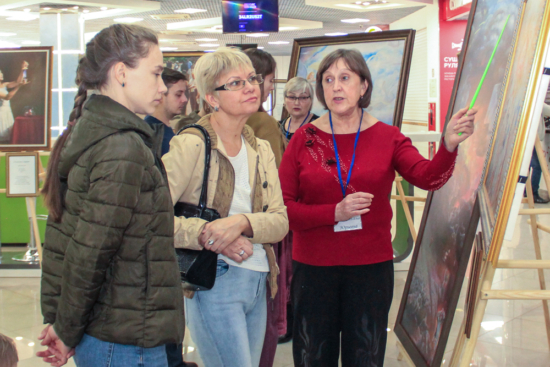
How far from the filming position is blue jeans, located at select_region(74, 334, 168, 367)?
1265 millimetres

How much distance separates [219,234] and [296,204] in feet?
1.60

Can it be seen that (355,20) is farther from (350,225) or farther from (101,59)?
(101,59)

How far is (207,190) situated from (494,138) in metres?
0.94

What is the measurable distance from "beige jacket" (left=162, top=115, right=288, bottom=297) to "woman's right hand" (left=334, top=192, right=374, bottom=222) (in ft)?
0.65

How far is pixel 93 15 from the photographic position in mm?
12242

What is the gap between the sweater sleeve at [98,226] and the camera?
117 cm

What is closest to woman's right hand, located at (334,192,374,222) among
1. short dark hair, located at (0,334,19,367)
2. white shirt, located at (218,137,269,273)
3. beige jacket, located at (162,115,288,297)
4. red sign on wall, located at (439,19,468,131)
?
beige jacket, located at (162,115,288,297)

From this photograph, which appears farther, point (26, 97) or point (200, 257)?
point (26, 97)

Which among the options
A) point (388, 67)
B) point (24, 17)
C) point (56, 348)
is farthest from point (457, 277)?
point (24, 17)

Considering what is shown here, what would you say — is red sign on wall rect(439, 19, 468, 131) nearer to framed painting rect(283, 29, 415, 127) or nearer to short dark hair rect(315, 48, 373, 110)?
Result: framed painting rect(283, 29, 415, 127)

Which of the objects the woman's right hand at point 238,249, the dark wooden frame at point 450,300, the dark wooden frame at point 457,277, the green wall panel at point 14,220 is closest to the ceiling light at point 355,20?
the green wall panel at point 14,220

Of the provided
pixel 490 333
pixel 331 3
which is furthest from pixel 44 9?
pixel 490 333

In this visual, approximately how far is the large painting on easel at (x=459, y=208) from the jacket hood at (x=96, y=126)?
114 centimetres

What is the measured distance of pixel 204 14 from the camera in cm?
1362
